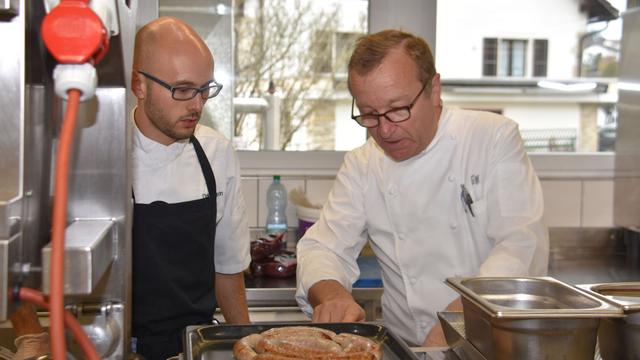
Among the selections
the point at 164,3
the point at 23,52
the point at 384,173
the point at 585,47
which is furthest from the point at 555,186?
the point at 23,52

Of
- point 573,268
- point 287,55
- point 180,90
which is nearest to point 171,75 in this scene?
point 180,90

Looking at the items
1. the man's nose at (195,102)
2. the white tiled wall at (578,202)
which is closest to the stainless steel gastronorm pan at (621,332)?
the man's nose at (195,102)

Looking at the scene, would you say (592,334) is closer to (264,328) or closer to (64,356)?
(264,328)

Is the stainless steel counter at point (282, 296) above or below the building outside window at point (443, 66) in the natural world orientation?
below

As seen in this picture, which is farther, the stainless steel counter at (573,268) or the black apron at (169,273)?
the stainless steel counter at (573,268)

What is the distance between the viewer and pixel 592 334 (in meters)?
0.97

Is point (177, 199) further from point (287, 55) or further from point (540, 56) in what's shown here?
point (540, 56)

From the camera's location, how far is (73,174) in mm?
774

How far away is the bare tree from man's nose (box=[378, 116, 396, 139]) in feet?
4.12

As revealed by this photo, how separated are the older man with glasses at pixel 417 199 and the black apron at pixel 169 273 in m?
0.27

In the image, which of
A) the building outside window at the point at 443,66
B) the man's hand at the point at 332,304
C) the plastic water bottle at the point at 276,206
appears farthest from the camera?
the building outside window at the point at 443,66

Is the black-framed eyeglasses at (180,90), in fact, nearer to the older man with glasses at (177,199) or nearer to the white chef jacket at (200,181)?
the older man with glasses at (177,199)

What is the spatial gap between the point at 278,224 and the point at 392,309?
0.90 metres

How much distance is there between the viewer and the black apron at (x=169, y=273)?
1.73 metres
